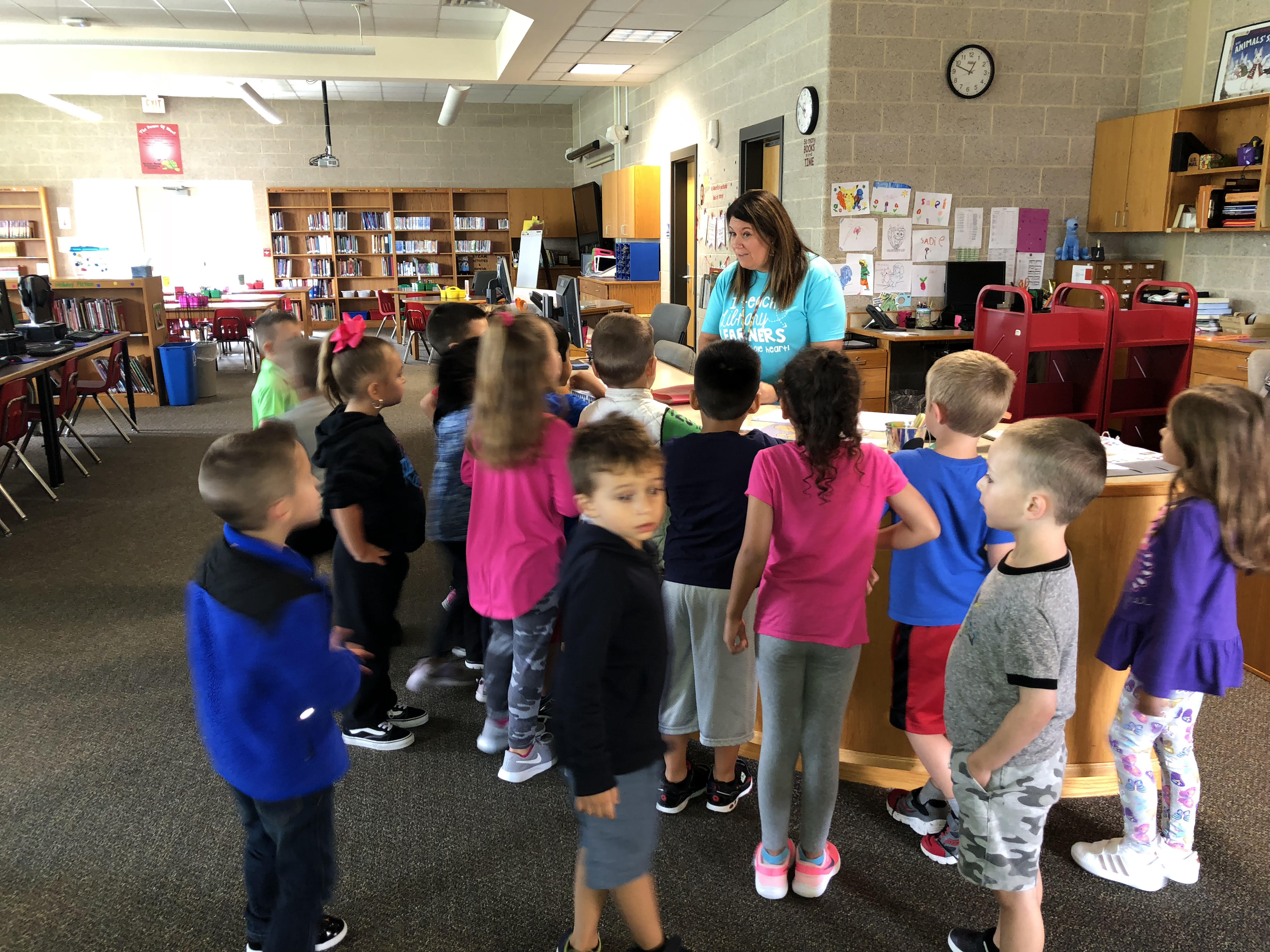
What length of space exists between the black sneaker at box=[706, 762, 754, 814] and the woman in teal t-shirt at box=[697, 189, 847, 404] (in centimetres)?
111

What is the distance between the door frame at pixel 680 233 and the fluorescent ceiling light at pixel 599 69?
977mm

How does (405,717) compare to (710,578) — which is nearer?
(710,578)

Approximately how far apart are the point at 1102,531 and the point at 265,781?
203 centimetres

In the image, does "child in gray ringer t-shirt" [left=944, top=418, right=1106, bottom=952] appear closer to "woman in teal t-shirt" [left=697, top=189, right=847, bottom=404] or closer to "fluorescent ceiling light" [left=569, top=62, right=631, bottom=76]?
"woman in teal t-shirt" [left=697, top=189, right=847, bottom=404]

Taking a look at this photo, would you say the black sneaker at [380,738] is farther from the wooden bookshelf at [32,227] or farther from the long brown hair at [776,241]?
the wooden bookshelf at [32,227]

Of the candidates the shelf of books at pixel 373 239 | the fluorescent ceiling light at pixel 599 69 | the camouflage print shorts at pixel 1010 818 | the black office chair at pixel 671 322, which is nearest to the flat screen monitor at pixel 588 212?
the shelf of books at pixel 373 239

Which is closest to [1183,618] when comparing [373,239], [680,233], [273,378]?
[273,378]

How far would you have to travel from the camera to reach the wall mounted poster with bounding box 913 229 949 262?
5.77 metres

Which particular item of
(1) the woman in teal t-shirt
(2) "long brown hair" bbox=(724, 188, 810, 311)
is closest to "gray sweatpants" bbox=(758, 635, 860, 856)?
(1) the woman in teal t-shirt

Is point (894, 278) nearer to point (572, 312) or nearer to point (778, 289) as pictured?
point (572, 312)

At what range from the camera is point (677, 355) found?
4547 mm

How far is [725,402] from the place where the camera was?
1830mm

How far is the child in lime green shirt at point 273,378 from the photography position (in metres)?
3.09

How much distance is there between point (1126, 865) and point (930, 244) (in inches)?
183
